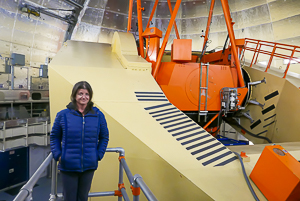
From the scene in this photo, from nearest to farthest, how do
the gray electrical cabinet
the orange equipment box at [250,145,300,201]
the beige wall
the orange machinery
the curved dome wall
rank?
the orange equipment box at [250,145,300,201]
the beige wall
the orange machinery
the gray electrical cabinet
the curved dome wall

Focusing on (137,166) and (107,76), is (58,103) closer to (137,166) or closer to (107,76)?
(107,76)

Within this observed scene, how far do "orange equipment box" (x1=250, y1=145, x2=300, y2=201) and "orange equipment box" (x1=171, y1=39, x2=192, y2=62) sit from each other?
3012mm

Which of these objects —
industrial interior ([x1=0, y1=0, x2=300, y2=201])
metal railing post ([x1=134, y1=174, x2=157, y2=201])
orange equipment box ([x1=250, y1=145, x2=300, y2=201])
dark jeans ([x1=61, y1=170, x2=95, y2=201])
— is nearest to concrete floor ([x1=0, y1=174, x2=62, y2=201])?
industrial interior ([x1=0, y1=0, x2=300, y2=201])

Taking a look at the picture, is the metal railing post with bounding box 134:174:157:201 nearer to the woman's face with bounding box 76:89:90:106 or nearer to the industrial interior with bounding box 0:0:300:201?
the industrial interior with bounding box 0:0:300:201

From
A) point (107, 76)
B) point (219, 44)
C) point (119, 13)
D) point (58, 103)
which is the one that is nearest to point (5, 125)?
point (58, 103)

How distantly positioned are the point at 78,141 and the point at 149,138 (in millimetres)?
764

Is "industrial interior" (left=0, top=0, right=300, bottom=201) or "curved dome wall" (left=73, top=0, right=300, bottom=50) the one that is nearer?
"industrial interior" (left=0, top=0, right=300, bottom=201)

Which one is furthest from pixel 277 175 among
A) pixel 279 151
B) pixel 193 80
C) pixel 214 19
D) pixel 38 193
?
pixel 214 19

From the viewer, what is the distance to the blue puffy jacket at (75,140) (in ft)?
5.16

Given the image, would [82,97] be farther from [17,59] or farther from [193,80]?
[17,59]

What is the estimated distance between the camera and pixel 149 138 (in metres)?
2.12

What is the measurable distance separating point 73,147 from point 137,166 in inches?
30.4

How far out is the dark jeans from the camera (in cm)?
164

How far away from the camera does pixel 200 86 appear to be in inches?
183
